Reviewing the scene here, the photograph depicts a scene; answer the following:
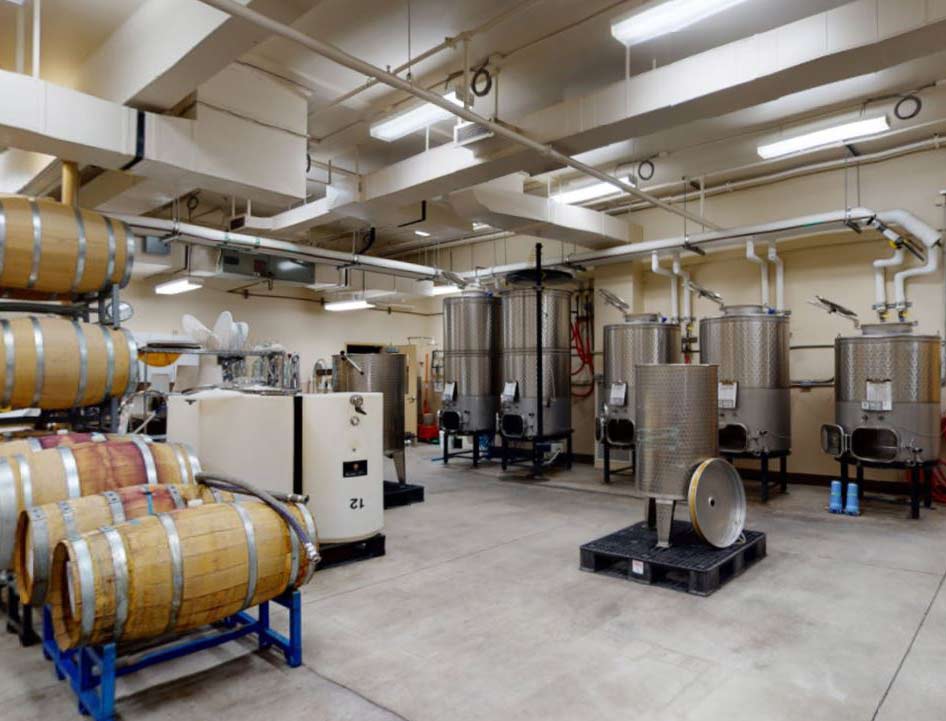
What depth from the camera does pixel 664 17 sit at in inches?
146

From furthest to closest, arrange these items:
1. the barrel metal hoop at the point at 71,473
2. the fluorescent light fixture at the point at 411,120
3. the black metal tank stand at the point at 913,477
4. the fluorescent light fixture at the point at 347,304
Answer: the fluorescent light fixture at the point at 347,304 → the black metal tank stand at the point at 913,477 → the fluorescent light fixture at the point at 411,120 → the barrel metal hoop at the point at 71,473

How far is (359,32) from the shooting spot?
4809mm

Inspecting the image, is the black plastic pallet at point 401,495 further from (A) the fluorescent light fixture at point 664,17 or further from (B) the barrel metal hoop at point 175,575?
(A) the fluorescent light fixture at point 664,17

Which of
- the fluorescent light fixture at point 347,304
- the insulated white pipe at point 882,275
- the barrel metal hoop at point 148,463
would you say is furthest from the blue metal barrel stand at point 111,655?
the fluorescent light fixture at point 347,304

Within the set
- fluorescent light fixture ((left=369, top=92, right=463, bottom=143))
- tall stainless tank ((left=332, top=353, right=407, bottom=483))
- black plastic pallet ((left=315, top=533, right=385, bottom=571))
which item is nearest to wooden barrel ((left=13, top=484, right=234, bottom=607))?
black plastic pallet ((left=315, top=533, right=385, bottom=571))

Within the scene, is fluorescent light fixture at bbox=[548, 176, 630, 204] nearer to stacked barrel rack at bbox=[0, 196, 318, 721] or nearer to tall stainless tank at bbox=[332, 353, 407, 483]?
tall stainless tank at bbox=[332, 353, 407, 483]

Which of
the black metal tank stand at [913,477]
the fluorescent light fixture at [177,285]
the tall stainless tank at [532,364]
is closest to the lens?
the black metal tank stand at [913,477]

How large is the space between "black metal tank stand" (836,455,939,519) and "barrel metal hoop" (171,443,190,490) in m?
5.82

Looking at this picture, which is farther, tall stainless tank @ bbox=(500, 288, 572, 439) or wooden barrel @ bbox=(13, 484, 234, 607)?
tall stainless tank @ bbox=(500, 288, 572, 439)

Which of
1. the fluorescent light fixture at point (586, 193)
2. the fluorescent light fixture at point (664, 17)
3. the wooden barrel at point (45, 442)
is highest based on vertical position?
the fluorescent light fixture at point (664, 17)

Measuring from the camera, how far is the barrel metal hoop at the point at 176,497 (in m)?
2.69

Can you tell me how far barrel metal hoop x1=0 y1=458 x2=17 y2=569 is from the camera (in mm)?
2643

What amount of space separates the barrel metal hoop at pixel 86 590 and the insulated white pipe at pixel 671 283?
283 inches

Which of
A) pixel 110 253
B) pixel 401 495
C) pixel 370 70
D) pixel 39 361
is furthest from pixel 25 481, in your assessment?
pixel 401 495
